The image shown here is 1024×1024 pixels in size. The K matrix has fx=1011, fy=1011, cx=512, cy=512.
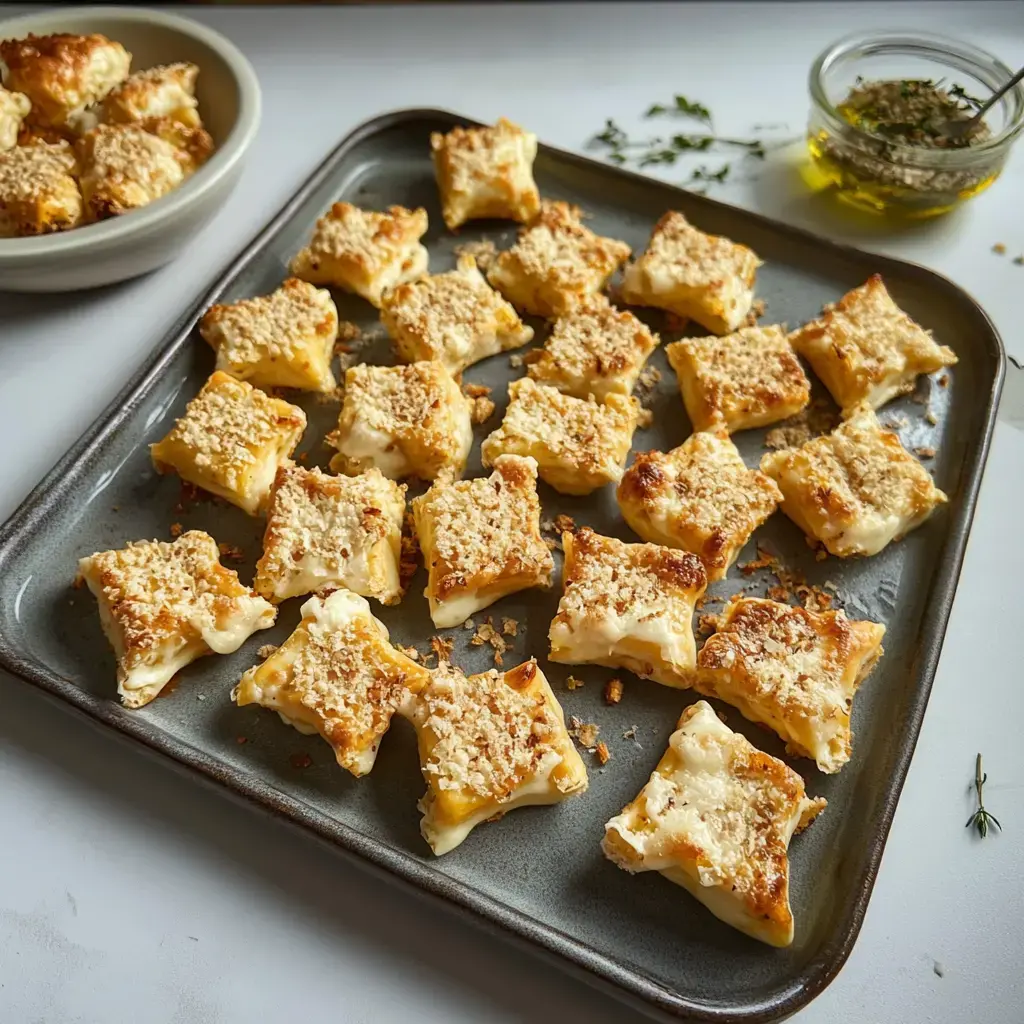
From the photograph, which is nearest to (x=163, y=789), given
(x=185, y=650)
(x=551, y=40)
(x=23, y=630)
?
(x=185, y=650)

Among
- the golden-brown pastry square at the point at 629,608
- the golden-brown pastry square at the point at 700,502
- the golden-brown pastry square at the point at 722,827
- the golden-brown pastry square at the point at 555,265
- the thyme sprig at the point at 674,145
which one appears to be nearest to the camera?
the golden-brown pastry square at the point at 722,827

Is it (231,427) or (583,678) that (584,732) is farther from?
(231,427)

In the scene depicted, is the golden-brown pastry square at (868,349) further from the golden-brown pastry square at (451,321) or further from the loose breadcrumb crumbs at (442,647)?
the loose breadcrumb crumbs at (442,647)

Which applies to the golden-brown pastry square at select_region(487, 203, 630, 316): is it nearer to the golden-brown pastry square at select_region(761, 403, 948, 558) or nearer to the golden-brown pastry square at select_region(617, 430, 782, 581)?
the golden-brown pastry square at select_region(617, 430, 782, 581)

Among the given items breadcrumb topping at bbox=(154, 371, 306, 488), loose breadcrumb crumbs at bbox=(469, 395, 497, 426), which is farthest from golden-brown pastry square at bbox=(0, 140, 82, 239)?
loose breadcrumb crumbs at bbox=(469, 395, 497, 426)

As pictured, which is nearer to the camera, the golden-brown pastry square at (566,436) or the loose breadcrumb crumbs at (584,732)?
the loose breadcrumb crumbs at (584,732)

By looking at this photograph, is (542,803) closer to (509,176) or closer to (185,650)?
(185,650)

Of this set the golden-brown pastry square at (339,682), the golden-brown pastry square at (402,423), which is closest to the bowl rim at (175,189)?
the golden-brown pastry square at (402,423)
